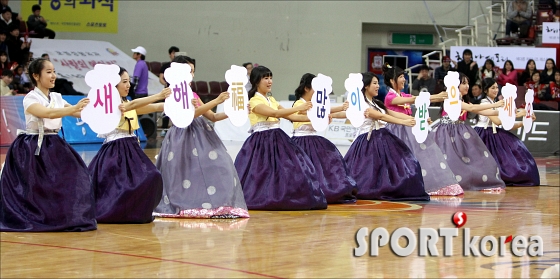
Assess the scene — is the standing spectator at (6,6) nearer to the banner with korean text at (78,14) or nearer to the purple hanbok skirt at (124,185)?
the banner with korean text at (78,14)

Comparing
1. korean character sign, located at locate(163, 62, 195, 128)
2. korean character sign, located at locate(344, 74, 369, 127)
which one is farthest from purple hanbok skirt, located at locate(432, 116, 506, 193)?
korean character sign, located at locate(163, 62, 195, 128)

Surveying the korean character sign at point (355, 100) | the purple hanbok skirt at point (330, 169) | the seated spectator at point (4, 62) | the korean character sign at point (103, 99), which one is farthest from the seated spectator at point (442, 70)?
the korean character sign at point (103, 99)

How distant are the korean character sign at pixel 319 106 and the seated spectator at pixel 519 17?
39.6ft

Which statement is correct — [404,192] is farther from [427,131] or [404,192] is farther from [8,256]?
[8,256]

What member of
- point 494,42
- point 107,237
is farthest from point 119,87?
point 494,42

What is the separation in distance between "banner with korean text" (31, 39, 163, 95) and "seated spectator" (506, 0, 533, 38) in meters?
7.97

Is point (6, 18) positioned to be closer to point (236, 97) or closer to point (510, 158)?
point (510, 158)

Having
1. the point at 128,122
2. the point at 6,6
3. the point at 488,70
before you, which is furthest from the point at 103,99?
the point at 6,6

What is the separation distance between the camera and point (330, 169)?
7902mm

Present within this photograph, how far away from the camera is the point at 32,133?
5.81 metres

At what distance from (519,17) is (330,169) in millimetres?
12111

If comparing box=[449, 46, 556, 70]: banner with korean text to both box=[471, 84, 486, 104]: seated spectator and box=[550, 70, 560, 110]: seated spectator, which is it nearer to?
box=[550, 70, 560, 110]: seated spectator

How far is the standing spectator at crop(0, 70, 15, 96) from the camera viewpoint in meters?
13.9

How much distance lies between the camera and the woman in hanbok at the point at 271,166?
7.18m
